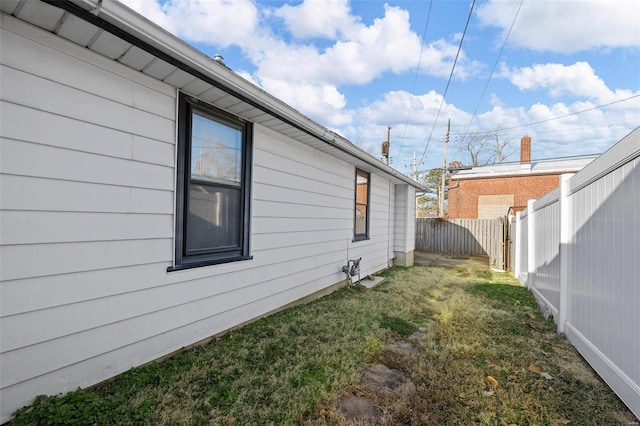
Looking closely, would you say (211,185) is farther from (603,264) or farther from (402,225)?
(402,225)

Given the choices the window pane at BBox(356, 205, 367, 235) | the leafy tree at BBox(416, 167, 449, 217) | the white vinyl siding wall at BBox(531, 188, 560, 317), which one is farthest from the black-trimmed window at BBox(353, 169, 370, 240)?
the leafy tree at BBox(416, 167, 449, 217)

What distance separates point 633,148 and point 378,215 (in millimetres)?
5456

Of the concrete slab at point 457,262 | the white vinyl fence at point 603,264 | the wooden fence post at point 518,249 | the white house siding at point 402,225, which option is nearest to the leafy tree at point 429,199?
the concrete slab at point 457,262

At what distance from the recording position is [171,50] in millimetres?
2061

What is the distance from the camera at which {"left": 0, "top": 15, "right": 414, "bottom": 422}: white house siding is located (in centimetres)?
170

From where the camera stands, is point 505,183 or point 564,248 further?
point 505,183

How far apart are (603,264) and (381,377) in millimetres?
2212

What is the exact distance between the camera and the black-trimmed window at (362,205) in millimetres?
6512

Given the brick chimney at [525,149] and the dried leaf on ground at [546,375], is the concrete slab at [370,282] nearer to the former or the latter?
the dried leaf on ground at [546,375]

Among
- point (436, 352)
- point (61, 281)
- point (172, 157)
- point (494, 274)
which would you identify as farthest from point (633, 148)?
point (494, 274)

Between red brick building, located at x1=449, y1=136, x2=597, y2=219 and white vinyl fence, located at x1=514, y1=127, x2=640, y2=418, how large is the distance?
14.1m

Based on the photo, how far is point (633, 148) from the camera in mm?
2014

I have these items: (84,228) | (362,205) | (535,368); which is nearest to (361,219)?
(362,205)

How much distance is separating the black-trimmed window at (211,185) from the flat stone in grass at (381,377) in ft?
5.87
